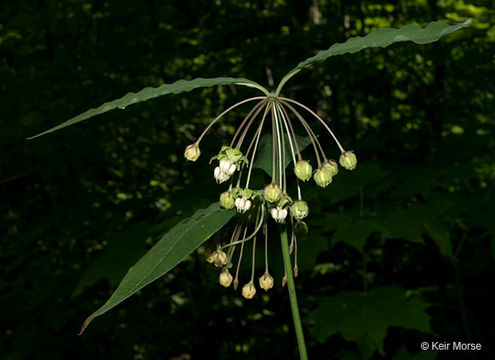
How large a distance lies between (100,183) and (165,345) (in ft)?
6.54

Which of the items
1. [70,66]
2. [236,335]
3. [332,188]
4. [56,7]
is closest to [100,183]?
[70,66]

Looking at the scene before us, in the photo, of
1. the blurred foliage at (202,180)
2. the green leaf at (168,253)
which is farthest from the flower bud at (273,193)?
the blurred foliage at (202,180)

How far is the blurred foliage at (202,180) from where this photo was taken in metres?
3.38

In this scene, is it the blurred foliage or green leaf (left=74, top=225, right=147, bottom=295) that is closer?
green leaf (left=74, top=225, right=147, bottom=295)

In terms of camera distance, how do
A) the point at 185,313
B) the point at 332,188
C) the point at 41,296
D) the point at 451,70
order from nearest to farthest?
the point at 332,188 → the point at 41,296 → the point at 451,70 → the point at 185,313

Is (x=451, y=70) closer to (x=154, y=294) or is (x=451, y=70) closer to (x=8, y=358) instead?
(x=154, y=294)

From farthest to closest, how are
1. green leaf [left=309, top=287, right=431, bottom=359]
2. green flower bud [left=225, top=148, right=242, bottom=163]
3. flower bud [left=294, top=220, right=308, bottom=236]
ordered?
green leaf [left=309, top=287, right=431, bottom=359], flower bud [left=294, top=220, right=308, bottom=236], green flower bud [left=225, top=148, right=242, bottom=163]

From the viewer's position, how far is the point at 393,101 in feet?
20.9

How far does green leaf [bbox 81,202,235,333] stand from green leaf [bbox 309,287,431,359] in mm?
1854

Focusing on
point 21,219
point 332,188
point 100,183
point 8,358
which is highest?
point 332,188

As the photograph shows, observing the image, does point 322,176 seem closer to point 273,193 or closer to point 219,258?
point 273,193

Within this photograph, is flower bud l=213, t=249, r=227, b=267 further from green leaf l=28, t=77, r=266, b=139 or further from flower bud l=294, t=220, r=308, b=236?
green leaf l=28, t=77, r=266, b=139

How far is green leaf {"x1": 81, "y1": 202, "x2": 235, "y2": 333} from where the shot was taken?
0.90 metres

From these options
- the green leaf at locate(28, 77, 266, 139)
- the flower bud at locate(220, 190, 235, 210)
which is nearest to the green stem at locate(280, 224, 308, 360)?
the flower bud at locate(220, 190, 235, 210)
